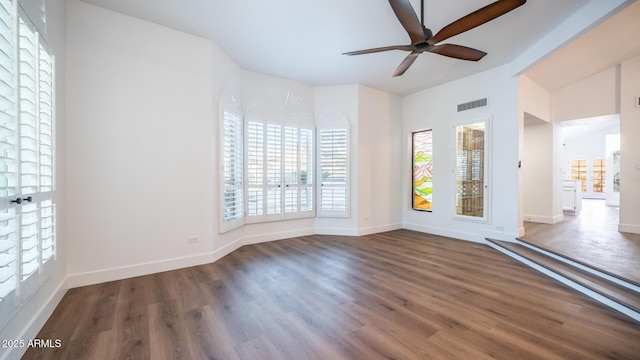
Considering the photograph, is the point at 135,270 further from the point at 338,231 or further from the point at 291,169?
the point at 338,231

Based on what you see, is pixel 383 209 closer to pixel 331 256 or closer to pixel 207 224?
pixel 331 256

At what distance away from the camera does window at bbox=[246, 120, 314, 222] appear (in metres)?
4.50

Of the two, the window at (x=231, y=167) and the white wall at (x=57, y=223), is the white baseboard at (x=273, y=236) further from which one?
the white wall at (x=57, y=223)

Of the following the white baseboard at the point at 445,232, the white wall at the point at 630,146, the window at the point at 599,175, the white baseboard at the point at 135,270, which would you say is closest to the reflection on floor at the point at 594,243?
the white wall at the point at 630,146

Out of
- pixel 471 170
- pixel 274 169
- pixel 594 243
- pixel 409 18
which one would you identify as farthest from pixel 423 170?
pixel 409 18

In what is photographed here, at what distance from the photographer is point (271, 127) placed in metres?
4.70

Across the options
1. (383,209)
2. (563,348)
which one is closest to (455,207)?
(383,209)

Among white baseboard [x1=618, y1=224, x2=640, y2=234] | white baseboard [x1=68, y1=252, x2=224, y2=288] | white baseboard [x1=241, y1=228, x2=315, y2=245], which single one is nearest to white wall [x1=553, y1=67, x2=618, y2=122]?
white baseboard [x1=618, y1=224, x2=640, y2=234]

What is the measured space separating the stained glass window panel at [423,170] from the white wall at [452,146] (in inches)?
6.0

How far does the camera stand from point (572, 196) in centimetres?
717

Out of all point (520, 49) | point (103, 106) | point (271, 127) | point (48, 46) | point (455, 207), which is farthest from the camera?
point (455, 207)

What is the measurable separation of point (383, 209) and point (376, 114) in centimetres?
220

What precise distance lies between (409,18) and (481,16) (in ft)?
2.25

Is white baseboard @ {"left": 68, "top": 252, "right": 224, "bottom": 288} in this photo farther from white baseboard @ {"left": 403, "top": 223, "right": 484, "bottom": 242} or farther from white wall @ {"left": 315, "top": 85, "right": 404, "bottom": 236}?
white baseboard @ {"left": 403, "top": 223, "right": 484, "bottom": 242}
